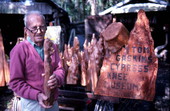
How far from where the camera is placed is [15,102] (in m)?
2.44

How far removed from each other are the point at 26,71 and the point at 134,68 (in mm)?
1180

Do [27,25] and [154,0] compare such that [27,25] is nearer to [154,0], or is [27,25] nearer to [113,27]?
[113,27]

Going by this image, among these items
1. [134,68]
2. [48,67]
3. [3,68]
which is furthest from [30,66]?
[3,68]

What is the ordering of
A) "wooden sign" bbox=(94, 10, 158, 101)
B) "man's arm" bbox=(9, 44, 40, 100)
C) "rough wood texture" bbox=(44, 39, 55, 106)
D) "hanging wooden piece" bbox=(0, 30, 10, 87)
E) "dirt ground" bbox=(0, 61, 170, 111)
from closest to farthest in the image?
1. "rough wood texture" bbox=(44, 39, 55, 106)
2. "man's arm" bbox=(9, 44, 40, 100)
3. "wooden sign" bbox=(94, 10, 158, 101)
4. "hanging wooden piece" bbox=(0, 30, 10, 87)
5. "dirt ground" bbox=(0, 61, 170, 111)

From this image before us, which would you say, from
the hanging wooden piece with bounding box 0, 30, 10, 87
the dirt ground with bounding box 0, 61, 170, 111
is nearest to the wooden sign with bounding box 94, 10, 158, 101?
the dirt ground with bounding box 0, 61, 170, 111

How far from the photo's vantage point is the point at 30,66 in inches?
56.5

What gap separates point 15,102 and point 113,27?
5.44 feet

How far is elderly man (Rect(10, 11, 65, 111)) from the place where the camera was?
138 cm

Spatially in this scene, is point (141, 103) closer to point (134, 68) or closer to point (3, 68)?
point (134, 68)

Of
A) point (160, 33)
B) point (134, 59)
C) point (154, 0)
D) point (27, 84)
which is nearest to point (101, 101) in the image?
point (134, 59)

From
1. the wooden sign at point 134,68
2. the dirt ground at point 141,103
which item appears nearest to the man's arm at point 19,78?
the wooden sign at point 134,68

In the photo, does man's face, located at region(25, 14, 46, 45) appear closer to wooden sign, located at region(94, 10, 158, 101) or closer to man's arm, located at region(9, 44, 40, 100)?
man's arm, located at region(9, 44, 40, 100)

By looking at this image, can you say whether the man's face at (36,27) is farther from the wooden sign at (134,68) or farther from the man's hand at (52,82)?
the wooden sign at (134,68)

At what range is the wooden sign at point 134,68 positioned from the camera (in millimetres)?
1964
